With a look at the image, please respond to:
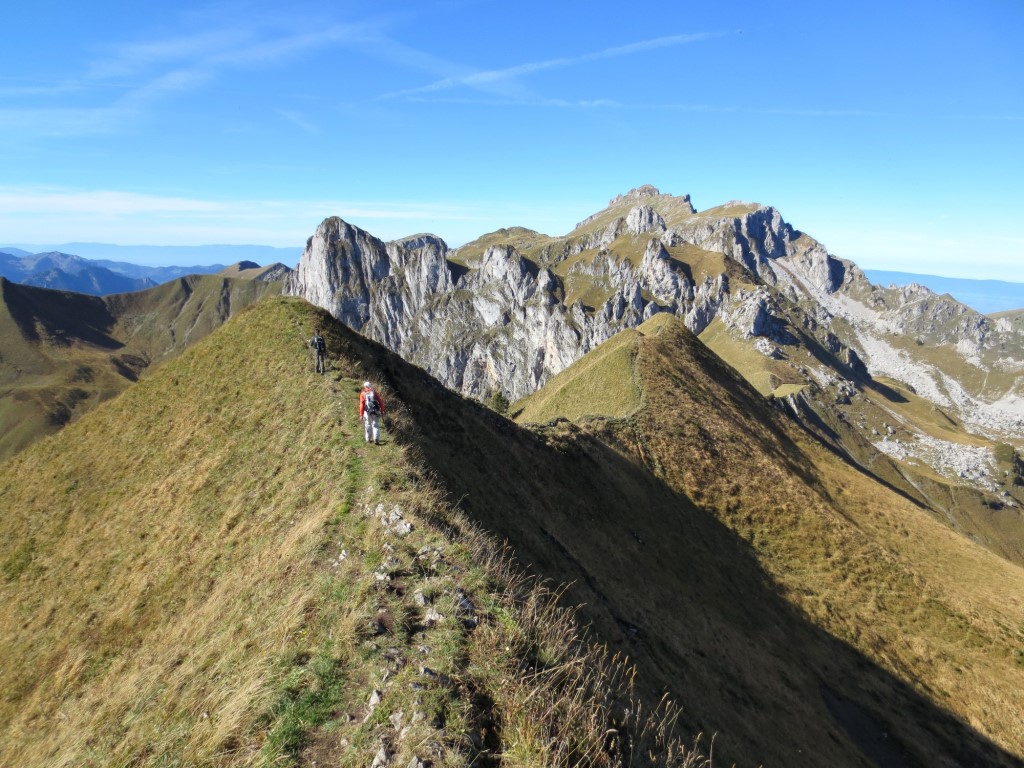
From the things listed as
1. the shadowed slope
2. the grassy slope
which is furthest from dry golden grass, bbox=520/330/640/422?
the shadowed slope

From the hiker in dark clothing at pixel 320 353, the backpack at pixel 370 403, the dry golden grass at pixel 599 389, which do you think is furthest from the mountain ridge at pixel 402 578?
the dry golden grass at pixel 599 389

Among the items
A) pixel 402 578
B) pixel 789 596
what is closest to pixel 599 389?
pixel 789 596

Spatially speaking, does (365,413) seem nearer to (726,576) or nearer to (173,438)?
(173,438)

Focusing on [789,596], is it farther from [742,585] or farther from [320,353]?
[320,353]

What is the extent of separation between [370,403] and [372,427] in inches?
48.7

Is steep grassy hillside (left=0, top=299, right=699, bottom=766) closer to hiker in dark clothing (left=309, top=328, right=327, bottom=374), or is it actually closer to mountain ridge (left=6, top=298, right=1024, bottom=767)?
mountain ridge (left=6, top=298, right=1024, bottom=767)

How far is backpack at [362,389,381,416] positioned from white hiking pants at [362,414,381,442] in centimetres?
20

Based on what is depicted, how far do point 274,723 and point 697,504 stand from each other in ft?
147

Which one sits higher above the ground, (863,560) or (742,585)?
(742,585)

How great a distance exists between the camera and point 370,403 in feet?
68.7

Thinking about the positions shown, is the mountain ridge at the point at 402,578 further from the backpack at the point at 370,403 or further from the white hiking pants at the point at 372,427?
the backpack at the point at 370,403

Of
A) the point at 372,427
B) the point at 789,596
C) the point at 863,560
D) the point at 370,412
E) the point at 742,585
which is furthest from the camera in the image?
the point at 863,560

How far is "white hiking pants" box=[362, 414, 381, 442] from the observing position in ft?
69.7

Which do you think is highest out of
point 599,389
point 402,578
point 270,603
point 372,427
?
point 372,427
